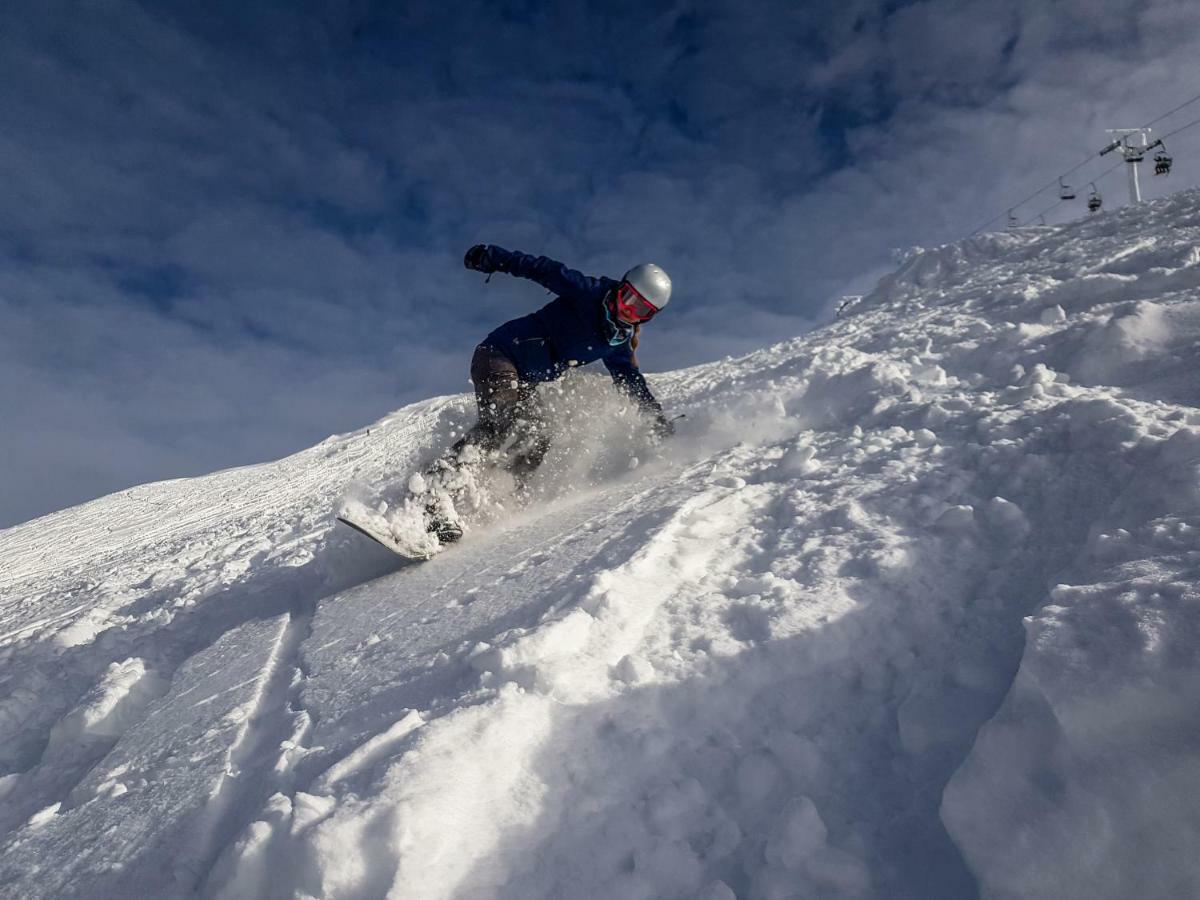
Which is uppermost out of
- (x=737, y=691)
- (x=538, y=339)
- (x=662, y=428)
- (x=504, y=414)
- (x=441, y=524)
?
(x=538, y=339)

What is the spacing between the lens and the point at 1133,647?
1.45 metres

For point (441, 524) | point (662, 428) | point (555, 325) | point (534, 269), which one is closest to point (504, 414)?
point (555, 325)

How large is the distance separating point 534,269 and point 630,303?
880mm

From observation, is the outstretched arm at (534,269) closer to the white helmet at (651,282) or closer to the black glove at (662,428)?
the white helmet at (651,282)

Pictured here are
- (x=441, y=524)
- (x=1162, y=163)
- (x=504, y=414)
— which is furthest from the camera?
(x=1162, y=163)

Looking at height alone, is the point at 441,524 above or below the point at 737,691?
above

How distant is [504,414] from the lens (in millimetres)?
4875

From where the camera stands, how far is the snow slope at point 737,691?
1447 mm

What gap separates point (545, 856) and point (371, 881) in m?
0.44

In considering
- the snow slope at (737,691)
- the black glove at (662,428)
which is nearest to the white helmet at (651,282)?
the black glove at (662,428)

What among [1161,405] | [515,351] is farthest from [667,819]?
[515,351]

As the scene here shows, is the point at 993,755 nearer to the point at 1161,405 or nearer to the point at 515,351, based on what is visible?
the point at 1161,405

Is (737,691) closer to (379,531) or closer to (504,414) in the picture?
(379,531)

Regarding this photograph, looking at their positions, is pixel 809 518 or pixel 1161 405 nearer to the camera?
pixel 1161 405
